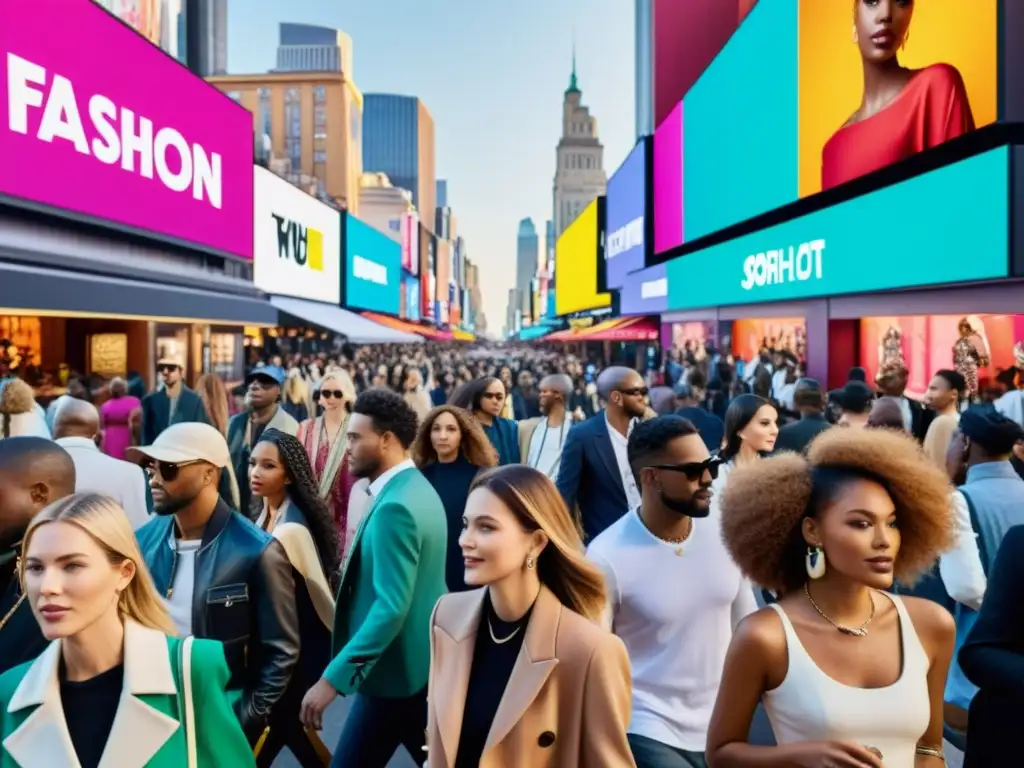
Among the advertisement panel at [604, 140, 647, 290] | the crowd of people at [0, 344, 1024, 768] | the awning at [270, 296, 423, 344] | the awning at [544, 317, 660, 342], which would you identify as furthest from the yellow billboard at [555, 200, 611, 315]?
the crowd of people at [0, 344, 1024, 768]

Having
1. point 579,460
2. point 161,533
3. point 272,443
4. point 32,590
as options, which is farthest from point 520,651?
point 579,460

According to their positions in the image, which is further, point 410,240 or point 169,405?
point 410,240

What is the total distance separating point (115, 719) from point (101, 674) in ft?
0.42

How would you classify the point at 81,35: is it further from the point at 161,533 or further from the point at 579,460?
the point at 161,533

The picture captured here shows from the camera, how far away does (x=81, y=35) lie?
15.3m

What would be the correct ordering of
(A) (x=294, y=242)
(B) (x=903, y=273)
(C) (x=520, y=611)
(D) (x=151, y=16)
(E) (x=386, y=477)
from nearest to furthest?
1. (C) (x=520, y=611)
2. (E) (x=386, y=477)
3. (B) (x=903, y=273)
4. (A) (x=294, y=242)
5. (D) (x=151, y=16)

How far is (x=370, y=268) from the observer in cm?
5159

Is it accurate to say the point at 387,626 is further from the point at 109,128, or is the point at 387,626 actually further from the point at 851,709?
the point at 109,128

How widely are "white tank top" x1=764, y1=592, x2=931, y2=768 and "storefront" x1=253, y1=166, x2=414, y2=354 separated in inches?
1045

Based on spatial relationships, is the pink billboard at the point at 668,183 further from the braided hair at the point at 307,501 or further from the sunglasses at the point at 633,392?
the braided hair at the point at 307,501

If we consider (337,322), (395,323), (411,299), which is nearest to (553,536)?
(337,322)

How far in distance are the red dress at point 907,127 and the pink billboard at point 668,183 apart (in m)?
17.3

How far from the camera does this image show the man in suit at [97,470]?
5566 mm

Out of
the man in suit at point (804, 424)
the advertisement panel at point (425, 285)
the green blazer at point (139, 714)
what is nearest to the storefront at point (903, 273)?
the man in suit at point (804, 424)
